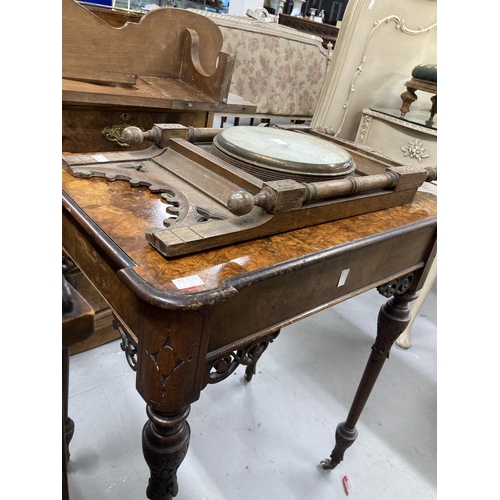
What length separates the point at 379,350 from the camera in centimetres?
121

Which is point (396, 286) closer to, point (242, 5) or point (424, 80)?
point (424, 80)

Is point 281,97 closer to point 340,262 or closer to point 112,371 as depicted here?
point 112,371

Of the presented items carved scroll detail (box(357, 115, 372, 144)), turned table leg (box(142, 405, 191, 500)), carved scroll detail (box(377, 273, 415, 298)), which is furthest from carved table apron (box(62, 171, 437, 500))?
carved scroll detail (box(357, 115, 372, 144))

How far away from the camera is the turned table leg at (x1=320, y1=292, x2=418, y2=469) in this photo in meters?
1.17

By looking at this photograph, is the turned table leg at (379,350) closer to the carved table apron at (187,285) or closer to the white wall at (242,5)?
the carved table apron at (187,285)

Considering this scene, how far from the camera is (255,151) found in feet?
2.74

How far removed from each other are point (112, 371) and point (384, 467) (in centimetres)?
98

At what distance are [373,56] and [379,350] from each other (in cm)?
135

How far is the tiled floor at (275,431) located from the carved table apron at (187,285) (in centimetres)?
55

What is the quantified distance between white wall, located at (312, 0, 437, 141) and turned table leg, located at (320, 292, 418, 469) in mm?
1161

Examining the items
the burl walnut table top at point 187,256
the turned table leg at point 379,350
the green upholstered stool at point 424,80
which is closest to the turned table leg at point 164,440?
the burl walnut table top at point 187,256

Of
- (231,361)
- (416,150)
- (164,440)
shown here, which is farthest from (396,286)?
(416,150)

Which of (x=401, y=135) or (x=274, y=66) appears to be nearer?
(x=401, y=135)

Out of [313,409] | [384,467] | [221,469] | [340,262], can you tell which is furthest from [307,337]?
[340,262]
